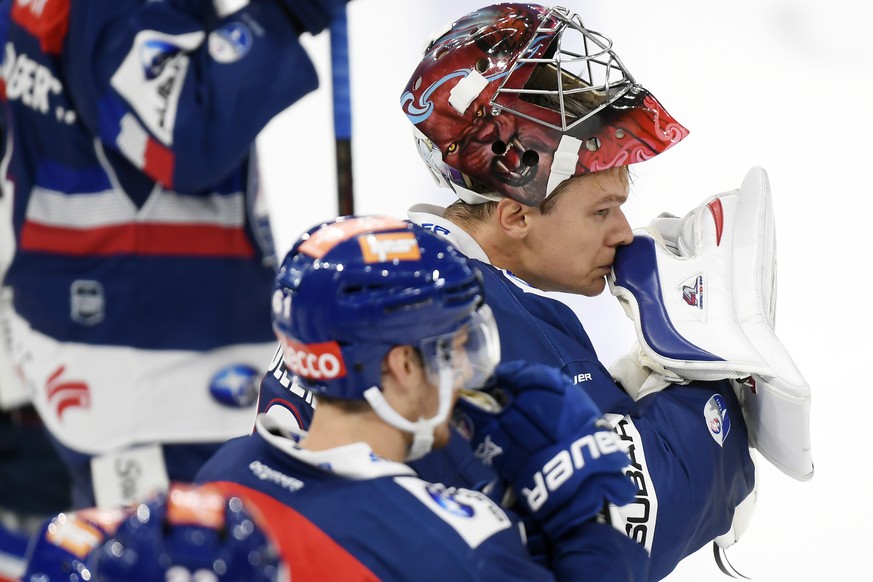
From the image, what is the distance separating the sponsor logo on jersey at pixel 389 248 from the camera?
52.6 inches

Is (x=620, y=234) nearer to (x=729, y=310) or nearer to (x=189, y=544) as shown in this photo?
(x=729, y=310)

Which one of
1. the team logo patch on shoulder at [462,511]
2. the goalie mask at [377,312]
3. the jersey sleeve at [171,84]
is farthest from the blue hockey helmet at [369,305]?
the jersey sleeve at [171,84]

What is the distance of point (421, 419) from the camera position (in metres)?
1.38

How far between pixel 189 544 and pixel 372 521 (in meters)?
0.28

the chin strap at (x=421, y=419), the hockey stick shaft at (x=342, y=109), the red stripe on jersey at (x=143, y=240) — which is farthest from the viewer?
the hockey stick shaft at (x=342, y=109)

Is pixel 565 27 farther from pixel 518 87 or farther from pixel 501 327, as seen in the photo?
pixel 501 327

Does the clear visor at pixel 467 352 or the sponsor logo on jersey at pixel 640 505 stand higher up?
the clear visor at pixel 467 352

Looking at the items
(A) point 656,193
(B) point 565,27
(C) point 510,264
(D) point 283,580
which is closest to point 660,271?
(C) point 510,264

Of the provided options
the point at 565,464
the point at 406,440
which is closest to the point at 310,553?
the point at 406,440

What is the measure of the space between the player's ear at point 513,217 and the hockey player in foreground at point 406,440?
15.0 inches

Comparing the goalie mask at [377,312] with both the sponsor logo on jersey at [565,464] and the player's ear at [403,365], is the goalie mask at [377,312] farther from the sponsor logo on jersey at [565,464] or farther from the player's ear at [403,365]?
the sponsor logo on jersey at [565,464]

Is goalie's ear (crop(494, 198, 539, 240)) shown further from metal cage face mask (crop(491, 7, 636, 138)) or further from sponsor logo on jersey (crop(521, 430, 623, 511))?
sponsor logo on jersey (crop(521, 430, 623, 511))

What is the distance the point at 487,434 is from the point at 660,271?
431 millimetres

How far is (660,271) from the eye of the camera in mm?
1776
